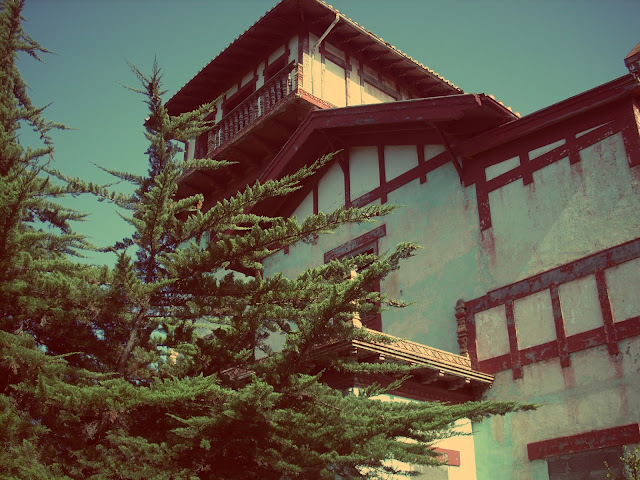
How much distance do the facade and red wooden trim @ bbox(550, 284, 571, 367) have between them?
21 millimetres

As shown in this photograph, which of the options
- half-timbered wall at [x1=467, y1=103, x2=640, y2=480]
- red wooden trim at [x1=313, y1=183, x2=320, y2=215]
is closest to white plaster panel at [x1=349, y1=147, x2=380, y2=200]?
red wooden trim at [x1=313, y1=183, x2=320, y2=215]

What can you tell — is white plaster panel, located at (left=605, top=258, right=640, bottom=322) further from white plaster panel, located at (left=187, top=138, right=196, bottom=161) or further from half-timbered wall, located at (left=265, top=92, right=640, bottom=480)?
white plaster panel, located at (left=187, top=138, right=196, bottom=161)

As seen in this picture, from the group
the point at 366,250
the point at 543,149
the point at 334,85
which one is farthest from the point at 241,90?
the point at 543,149

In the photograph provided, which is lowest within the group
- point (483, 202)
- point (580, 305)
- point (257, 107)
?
point (580, 305)

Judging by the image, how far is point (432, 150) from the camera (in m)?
13.1

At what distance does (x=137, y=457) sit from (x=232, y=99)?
570 inches

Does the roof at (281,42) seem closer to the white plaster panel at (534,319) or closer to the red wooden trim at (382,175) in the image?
the red wooden trim at (382,175)

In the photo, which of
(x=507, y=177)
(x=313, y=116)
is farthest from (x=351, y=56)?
(x=507, y=177)

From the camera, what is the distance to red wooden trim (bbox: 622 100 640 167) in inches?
388

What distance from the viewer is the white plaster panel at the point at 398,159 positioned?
1340 cm

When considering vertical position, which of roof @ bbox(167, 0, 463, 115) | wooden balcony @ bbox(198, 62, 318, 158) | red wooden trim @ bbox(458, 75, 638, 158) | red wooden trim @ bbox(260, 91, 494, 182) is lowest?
red wooden trim @ bbox(458, 75, 638, 158)

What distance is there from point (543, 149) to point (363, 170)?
4.24 metres

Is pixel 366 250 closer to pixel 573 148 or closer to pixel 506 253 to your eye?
pixel 506 253

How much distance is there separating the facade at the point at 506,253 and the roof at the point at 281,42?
4.50 metres
